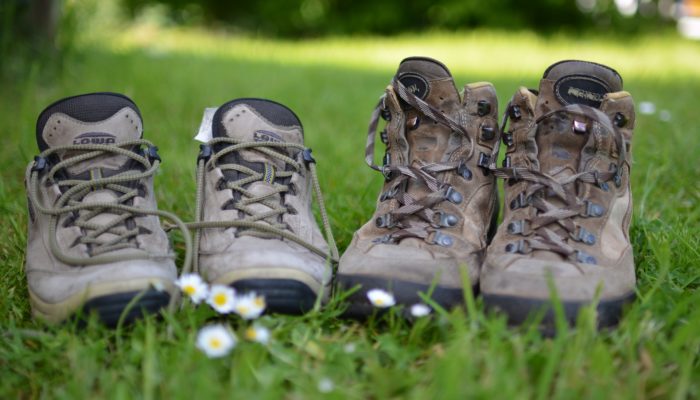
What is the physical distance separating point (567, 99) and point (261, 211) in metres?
0.80

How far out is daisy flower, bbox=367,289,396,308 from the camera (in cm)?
142

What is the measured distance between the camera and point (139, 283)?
4.50 ft

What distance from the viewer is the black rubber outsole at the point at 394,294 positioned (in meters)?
1.45

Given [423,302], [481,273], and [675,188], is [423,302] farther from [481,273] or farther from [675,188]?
[675,188]

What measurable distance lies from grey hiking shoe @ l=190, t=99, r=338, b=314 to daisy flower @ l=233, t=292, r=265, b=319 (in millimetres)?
18

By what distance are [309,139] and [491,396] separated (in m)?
2.56

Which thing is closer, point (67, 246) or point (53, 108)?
point (67, 246)

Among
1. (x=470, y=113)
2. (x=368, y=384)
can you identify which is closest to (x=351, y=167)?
(x=470, y=113)

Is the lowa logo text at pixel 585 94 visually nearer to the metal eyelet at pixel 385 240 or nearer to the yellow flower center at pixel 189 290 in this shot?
the metal eyelet at pixel 385 240

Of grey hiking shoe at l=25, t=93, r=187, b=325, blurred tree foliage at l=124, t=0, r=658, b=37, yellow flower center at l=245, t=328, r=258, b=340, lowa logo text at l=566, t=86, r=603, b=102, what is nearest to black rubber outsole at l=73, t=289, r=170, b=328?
grey hiking shoe at l=25, t=93, r=187, b=325

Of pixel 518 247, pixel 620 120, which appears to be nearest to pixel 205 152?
pixel 518 247

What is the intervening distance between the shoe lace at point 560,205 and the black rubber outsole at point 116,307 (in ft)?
2.61

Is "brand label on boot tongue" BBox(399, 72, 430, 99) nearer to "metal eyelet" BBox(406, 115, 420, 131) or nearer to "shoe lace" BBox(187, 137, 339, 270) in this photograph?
"metal eyelet" BBox(406, 115, 420, 131)

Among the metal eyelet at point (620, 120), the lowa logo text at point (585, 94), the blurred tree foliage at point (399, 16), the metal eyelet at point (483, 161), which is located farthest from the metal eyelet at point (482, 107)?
the blurred tree foliage at point (399, 16)
